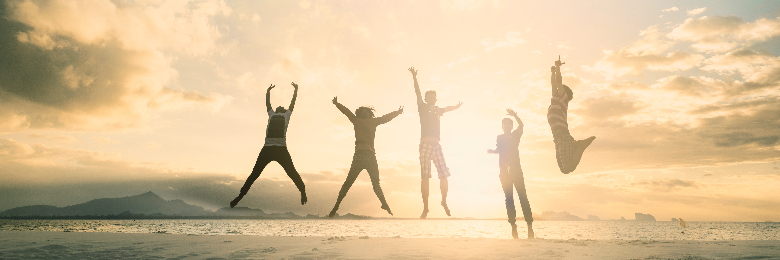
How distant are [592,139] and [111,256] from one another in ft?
41.2

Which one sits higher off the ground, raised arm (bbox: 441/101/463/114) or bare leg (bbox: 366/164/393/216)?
raised arm (bbox: 441/101/463/114)

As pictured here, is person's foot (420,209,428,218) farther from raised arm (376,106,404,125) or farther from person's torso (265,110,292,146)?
person's torso (265,110,292,146)

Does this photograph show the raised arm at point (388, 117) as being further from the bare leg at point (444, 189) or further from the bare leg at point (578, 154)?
the bare leg at point (578, 154)

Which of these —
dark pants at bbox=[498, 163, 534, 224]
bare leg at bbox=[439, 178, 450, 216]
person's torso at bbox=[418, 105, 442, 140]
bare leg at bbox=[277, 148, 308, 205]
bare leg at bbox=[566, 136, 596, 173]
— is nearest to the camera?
bare leg at bbox=[277, 148, 308, 205]

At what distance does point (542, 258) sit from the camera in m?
10.3

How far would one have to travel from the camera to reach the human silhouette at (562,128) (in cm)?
883

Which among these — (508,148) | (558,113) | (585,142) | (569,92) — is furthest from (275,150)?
(508,148)

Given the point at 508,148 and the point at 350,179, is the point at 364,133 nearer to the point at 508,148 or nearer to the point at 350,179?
the point at 350,179

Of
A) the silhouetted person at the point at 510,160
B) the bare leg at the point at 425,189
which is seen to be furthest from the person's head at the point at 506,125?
the bare leg at the point at 425,189

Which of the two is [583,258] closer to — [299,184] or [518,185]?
[518,185]

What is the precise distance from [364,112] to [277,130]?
207 centimetres

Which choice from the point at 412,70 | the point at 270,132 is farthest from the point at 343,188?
the point at 412,70

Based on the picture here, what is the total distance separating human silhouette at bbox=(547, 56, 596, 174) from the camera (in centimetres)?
883

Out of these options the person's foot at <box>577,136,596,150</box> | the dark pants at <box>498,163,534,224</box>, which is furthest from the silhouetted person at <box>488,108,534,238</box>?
the person's foot at <box>577,136,596,150</box>
